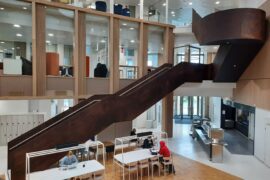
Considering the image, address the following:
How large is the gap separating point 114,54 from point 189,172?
616 cm

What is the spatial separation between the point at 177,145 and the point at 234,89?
14.5 feet

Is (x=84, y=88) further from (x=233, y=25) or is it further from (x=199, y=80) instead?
(x=233, y=25)

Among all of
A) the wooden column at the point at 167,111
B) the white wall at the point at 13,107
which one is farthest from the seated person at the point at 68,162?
the wooden column at the point at 167,111

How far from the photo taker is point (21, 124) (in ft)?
Result: 33.7

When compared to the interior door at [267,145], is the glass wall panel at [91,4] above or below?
above

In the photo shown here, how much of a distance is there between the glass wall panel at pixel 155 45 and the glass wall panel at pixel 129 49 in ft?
2.86

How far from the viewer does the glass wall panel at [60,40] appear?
883 cm

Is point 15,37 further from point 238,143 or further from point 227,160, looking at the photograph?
point 238,143

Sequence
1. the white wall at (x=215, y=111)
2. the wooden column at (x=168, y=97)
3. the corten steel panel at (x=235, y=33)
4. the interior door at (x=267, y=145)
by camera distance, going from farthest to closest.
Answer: the white wall at (x=215, y=111)
the wooden column at (x=168, y=97)
the interior door at (x=267, y=145)
the corten steel panel at (x=235, y=33)

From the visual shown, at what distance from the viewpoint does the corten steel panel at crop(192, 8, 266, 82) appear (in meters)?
7.12

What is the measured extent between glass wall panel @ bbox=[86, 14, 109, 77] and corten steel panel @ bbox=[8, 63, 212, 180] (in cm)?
256

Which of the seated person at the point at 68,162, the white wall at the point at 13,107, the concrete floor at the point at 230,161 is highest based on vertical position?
the white wall at the point at 13,107

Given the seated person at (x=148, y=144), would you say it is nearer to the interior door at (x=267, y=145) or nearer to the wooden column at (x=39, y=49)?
the wooden column at (x=39, y=49)

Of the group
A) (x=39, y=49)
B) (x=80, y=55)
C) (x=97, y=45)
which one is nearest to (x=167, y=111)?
(x=97, y=45)
